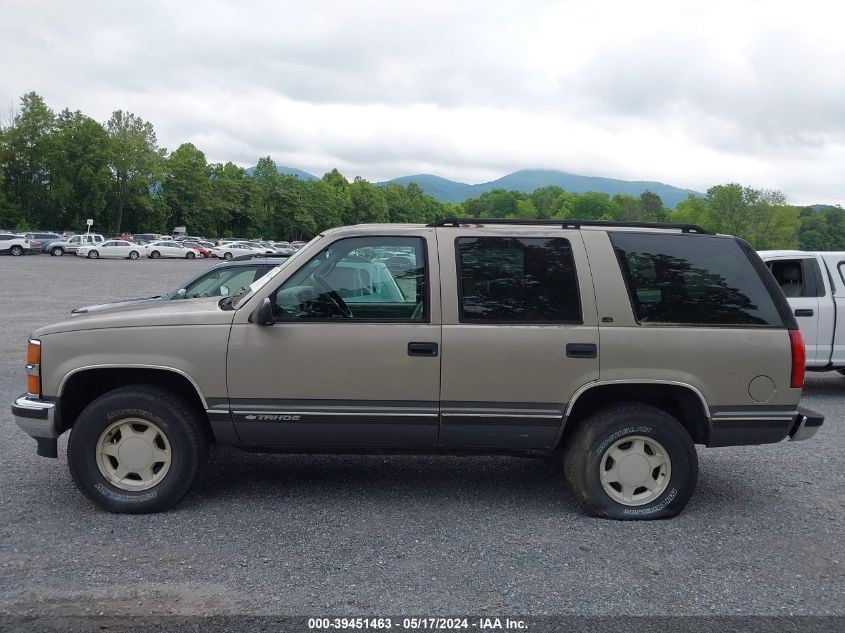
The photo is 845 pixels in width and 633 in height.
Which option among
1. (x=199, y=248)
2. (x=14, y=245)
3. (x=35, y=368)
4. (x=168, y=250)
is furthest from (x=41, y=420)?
(x=199, y=248)

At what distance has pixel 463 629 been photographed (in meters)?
3.34

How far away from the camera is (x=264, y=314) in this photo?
14.8 feet

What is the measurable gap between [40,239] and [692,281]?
6306cm

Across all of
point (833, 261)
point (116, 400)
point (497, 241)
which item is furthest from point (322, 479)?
point (833, 261)

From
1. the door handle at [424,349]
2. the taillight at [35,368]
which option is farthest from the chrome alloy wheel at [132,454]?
the door handle at [424,349]

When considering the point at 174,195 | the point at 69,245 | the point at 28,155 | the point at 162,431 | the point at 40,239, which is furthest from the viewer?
the point at 174,195

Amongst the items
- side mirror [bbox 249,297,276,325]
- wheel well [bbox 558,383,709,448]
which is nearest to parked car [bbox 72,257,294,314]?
side mirror [bbox 249,297,276,325]

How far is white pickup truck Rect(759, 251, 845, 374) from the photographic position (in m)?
9.05

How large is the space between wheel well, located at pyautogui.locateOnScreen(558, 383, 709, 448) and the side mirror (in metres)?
1.99

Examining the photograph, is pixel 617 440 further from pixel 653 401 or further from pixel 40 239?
Result: pixel 40 239

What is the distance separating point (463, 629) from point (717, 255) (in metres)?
2.95

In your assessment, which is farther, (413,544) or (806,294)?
(806,294)

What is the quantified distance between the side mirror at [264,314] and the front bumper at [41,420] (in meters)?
1.42

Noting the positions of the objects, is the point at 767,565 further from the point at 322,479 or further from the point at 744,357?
the point at 322,479
